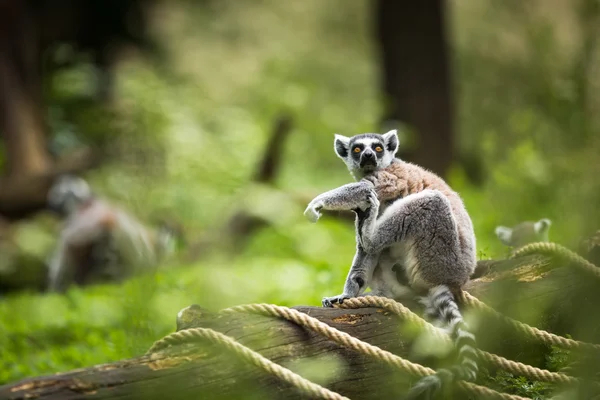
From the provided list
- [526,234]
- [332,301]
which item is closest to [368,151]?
[332,301]

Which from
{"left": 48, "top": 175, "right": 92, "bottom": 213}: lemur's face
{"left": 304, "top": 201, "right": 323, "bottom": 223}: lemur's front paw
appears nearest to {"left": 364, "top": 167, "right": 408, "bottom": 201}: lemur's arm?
{"left": 304, "top": 201, "right": 323, "bottom": 223}: lemur's front paw

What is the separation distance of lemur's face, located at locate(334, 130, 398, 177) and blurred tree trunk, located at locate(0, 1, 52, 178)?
9.30 meters

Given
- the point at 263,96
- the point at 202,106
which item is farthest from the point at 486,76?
the point at 202,106

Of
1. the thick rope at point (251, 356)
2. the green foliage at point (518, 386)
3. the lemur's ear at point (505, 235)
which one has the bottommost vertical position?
the thick rope at point (251, 356)

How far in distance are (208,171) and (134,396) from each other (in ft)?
30.8

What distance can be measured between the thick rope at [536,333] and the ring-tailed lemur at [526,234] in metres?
1.75

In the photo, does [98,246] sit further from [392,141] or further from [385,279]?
[385,279]

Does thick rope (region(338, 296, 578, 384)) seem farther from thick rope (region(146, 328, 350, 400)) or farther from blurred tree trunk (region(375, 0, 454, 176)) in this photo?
blurred tree trunk (region(375, 0, 454, 176))

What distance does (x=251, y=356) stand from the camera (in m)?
2.77

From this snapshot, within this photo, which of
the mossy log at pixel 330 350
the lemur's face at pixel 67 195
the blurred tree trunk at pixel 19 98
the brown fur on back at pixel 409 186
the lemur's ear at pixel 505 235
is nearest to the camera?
the mossy log at pixel 330 350

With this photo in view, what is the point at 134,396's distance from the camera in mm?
2557

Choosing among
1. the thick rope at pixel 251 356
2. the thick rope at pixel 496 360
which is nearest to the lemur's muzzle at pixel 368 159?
the thick rope at pixel 496 360

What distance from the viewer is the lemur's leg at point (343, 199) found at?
3537 millimetres

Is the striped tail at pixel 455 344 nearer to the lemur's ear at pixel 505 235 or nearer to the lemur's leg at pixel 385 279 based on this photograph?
the lemur's leg at pixel 385 279
